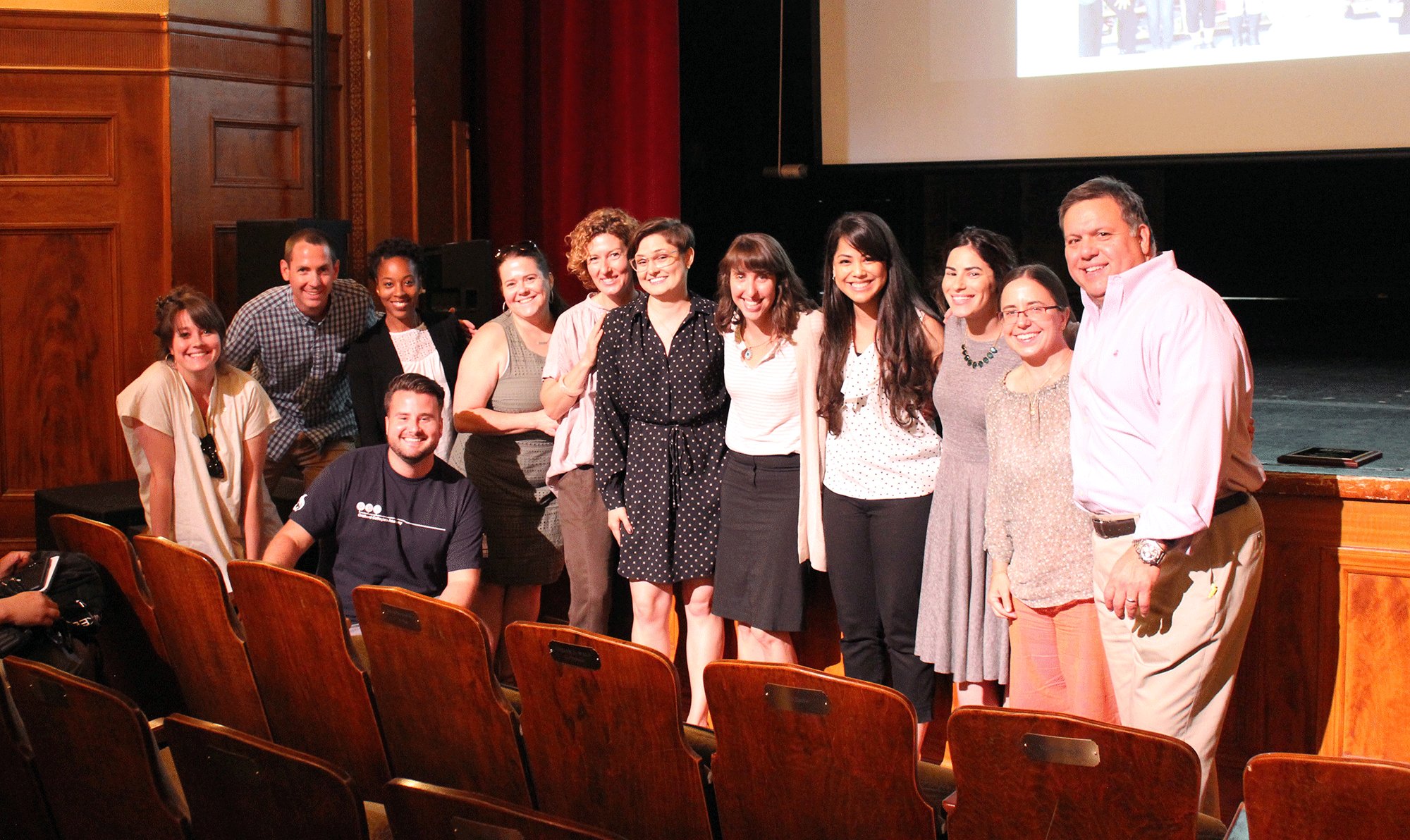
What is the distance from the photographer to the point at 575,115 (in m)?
5.21

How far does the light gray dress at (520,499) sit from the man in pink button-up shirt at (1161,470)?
145cm

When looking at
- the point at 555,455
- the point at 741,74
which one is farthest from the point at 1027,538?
the point at 741,74

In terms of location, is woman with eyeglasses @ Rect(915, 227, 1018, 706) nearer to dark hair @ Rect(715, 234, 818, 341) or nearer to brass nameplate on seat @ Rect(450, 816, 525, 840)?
dark hair @ Rect(715, 234, 818, 341)

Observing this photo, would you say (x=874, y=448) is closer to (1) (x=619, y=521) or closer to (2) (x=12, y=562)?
(1) (x=619, y=521)

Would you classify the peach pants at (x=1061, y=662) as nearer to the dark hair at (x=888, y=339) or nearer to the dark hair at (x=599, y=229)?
the dark hair at (x=888, y=339)

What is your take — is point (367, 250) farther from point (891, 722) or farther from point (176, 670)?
point (891, 722)

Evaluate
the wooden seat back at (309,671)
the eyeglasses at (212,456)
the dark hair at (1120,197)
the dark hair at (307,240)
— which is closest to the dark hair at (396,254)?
the dark hair at (307,240)

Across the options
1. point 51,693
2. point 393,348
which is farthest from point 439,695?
point 393,348

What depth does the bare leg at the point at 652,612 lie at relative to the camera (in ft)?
9.34

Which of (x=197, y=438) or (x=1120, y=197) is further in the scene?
(x=197, y=438)

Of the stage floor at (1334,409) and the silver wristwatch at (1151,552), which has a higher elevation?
the stage floor at (1334,409)

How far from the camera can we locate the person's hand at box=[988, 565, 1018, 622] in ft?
7.53

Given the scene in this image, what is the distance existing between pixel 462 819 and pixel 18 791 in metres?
0.88

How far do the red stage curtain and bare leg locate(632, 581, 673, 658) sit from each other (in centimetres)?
255
